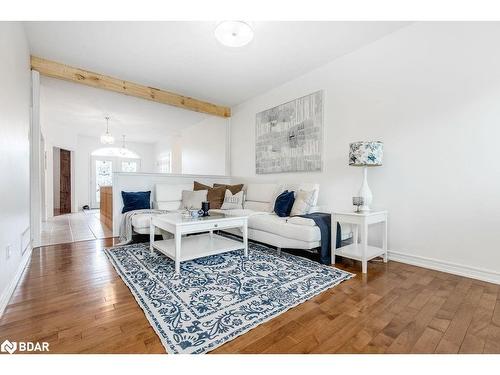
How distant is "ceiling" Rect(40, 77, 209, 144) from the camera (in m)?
4.43

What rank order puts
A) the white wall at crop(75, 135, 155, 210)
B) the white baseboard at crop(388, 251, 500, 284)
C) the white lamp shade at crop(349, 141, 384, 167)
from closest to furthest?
the white baseboard at crop(388, 251, 500, 284) < the white lamp shade at crop(349, 141, 384, 167) < the white wall at crop(75, 135, 155, 210)

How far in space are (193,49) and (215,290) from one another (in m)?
2.75

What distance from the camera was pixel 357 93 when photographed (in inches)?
119

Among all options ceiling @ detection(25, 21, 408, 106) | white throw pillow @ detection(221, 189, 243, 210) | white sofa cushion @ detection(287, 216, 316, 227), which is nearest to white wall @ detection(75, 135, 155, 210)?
ceiling @ detection(25, 21, 408, 106)

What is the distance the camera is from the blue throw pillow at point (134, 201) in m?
3.88

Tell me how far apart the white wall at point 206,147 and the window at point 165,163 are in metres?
1.35

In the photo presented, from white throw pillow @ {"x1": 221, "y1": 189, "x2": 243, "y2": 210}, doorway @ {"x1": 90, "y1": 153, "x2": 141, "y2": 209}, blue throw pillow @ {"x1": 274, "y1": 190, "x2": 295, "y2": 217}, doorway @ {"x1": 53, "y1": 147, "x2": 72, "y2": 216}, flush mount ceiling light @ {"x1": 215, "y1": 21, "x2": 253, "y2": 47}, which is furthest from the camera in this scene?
doorway @ {"x1": 90, "y1": 153, "x2": 141, "y2": 209}

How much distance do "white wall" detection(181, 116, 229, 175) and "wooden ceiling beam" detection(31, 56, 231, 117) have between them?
0.68 meters

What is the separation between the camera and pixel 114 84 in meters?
3.71

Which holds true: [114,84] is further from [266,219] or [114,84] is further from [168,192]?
[266,219]

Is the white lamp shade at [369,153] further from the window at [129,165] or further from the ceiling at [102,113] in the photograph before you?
the window at [129,165]

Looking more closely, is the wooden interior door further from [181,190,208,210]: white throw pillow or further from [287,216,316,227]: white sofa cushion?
[287,216,316,227]: white sofa cushion

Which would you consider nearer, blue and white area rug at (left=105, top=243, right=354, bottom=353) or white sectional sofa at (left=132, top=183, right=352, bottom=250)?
blue and white area rug at (left=105, top=243, right=354, bottom=353)

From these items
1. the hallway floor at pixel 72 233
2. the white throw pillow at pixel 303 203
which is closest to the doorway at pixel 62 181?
the hallway floor at pixel 72 233
